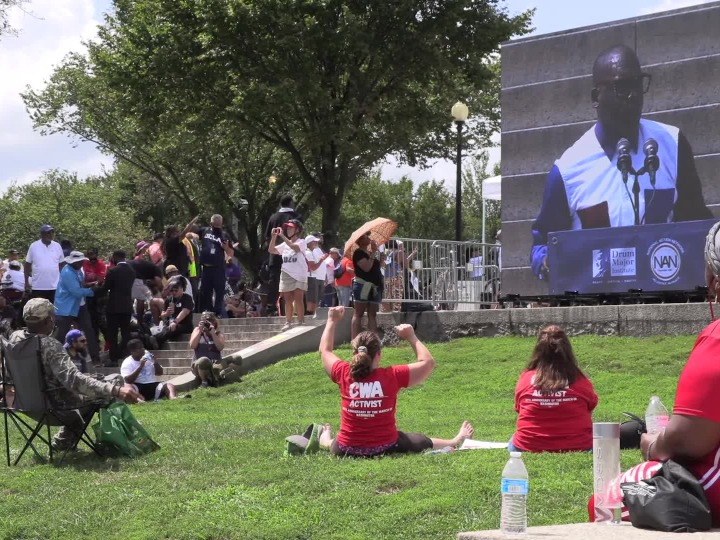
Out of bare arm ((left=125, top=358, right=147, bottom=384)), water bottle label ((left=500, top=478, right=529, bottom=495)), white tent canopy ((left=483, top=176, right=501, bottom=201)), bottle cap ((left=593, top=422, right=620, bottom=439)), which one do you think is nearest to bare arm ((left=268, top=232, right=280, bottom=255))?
bare arm ((left=125, top=358, right=147, bottom=384))

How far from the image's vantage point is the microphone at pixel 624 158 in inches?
718

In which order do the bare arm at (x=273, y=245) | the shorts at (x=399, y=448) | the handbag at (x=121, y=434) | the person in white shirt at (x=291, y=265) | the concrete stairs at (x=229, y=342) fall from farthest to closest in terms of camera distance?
1. the concrete stairs at (x=229, y=342)
2. the bare arm at (x=273, y=245)
3. the person in white shirt at (x=291, y=265)
4. the handbag at (x=121, y=434)
5. the shorts at (x=399, y=448)

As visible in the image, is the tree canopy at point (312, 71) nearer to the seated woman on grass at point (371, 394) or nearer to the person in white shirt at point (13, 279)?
the person in white shirt at point (13, 279)

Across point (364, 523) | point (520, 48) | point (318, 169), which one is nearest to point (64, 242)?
point (520, 48)

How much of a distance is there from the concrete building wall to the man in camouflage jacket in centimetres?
1047

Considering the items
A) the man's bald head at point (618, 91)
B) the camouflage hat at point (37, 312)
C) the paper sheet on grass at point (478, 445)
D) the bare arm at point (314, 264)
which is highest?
the man's bald head at point (618, 91)

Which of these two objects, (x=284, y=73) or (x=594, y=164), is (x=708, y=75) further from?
(x=284, y=73)

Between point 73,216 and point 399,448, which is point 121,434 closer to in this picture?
point 399,448

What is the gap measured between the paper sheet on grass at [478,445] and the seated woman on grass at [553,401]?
2.52 ft

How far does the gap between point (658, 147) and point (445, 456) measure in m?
10.2

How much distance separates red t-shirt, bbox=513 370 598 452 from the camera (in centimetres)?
877

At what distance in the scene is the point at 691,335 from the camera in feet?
54.0

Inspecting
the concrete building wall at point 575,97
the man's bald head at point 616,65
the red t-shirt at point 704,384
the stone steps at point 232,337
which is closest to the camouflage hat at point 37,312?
the red t-shirt at point 704,384

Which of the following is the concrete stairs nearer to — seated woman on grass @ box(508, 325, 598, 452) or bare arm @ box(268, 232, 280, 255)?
bare arm @ box(268, 232, 280, 255)
